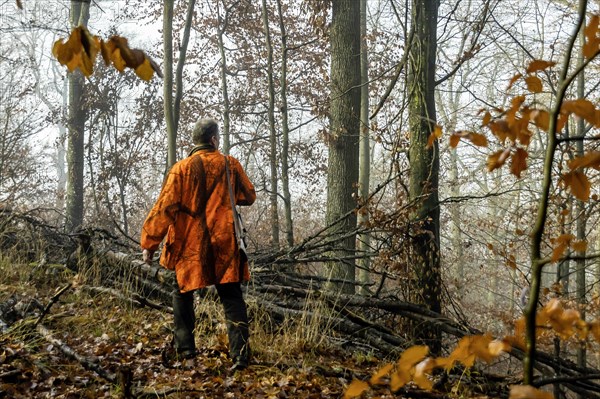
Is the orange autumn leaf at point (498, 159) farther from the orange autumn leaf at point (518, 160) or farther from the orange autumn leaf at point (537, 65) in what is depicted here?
the orange autumn leaf at point (537, 65)

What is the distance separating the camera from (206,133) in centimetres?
534

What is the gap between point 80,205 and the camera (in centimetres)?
1639

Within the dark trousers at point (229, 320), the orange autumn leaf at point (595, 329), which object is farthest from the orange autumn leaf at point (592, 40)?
the dark trousers at point (229, 320)

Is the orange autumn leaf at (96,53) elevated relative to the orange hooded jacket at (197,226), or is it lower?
elevated

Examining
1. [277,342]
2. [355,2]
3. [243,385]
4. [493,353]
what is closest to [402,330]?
[277,342]

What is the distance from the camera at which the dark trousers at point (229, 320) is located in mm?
4941

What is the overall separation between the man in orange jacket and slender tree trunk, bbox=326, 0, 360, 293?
13.1 ft

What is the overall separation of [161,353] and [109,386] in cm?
74

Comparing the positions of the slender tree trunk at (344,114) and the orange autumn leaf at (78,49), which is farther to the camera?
the slender tree trunk at (344,114)

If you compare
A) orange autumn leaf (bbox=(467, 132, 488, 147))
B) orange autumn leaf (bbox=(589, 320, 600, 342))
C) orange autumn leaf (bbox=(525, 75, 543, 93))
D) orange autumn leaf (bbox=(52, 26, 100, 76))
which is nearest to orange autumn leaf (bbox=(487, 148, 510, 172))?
orange autumn leaf (bbox=(467, 132, 488, 147))

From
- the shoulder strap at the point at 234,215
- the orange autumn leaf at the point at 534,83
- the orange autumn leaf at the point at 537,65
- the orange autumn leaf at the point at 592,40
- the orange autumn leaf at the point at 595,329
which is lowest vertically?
the orange autumn leaf at the point at 595,329

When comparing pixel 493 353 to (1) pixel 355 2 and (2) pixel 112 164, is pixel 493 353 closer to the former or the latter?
(1) pixel 355 2

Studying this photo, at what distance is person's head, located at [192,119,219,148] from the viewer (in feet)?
17.5

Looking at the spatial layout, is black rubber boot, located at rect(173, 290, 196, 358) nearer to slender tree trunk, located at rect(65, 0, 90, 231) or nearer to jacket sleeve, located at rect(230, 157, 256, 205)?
jacket sleeve, located at rect(230, 157, 256, 205)
